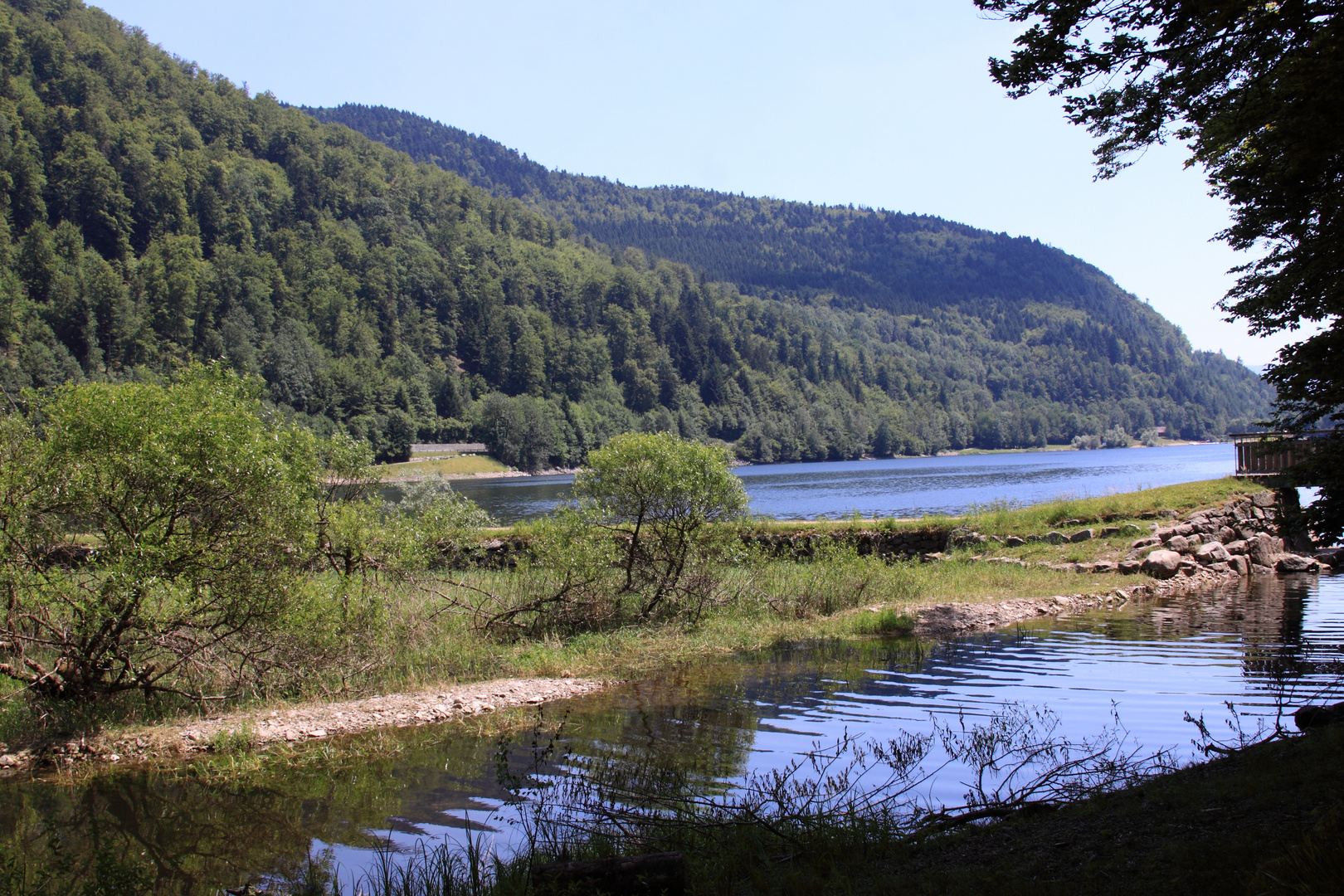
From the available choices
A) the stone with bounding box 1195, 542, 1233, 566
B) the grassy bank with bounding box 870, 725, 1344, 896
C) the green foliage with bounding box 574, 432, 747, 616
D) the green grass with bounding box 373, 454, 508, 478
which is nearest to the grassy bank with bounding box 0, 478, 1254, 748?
the green foliage with bounding box 574, 432, 747, 616

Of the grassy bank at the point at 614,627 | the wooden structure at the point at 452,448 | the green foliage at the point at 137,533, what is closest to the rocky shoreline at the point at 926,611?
the grassy bank at the point at 614,627

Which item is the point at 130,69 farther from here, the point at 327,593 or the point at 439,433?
the point at 327,593

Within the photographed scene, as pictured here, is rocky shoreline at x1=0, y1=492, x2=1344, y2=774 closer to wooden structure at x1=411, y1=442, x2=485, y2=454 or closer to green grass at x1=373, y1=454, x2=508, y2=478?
green grass at x1=373, y1=454, x2=508, y2=478

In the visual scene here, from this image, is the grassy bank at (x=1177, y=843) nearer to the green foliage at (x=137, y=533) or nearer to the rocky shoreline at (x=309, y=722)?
the rocky shoreline at (x=309, y=722)

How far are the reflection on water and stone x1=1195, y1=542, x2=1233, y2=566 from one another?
6202 mm

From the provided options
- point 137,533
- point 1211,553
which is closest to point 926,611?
point 1211,553

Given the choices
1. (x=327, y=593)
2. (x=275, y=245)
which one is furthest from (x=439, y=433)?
(x=327, y=593)

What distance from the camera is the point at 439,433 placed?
532 feet

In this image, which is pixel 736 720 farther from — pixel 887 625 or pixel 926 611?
pixel 926 611

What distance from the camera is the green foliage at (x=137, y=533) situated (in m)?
10.9

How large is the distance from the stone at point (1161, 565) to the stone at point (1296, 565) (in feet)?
12.6

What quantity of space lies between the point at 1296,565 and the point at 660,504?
19.1 metres

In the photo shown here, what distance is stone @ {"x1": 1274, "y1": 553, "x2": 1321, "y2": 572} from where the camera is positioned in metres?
24.1

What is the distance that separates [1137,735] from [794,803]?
4611 mm
